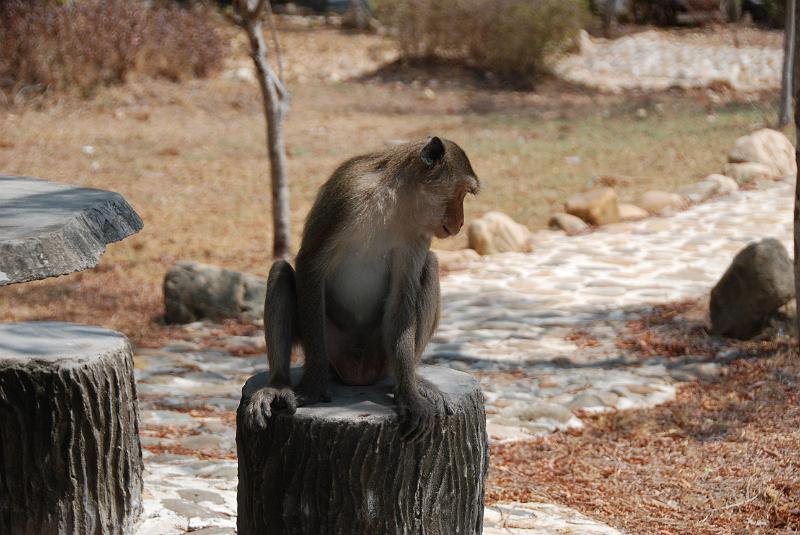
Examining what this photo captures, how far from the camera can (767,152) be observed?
14.6 metres

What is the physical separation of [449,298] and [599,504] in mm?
4385

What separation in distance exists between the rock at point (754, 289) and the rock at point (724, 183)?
5.95 metres

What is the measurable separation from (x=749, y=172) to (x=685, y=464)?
9279 millimetres

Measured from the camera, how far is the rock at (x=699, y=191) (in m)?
13.3

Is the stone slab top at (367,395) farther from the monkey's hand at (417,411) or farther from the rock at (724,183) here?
the rock at (724,183)

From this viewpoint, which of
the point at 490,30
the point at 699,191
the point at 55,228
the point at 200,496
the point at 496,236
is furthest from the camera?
the point at 490,30

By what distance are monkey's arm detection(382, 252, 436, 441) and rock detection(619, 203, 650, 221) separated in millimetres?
8803

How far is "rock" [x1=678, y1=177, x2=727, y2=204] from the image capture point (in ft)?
43.5

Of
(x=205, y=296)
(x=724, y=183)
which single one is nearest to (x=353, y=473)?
(x=205, y=296)

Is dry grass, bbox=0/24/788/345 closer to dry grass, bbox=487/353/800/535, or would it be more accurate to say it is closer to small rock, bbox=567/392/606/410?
small rock, bbox=567/392/606/410

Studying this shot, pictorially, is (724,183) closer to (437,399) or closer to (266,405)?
(437,399)

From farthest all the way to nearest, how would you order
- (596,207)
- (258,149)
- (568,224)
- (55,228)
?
(258,149) < (596,207) < (568,224) < (55,228)

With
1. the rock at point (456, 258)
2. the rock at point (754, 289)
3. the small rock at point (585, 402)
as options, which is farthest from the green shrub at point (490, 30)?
the small rock at point (585, 402)

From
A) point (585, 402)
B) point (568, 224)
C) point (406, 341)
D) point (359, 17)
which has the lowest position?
point (585, 402)
